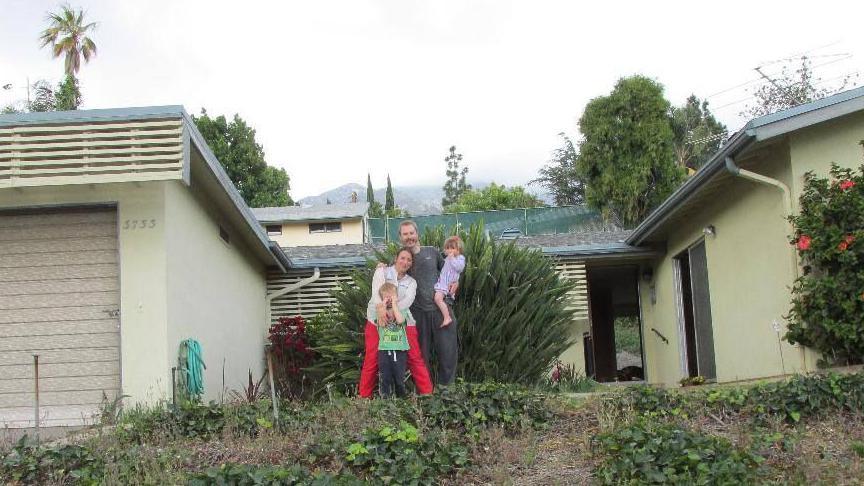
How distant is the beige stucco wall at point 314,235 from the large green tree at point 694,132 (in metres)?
11.6

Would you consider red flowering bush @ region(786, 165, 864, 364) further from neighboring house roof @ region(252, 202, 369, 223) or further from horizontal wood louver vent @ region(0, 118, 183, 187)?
neighboring house roof @ region(252, 202, 369, 223)

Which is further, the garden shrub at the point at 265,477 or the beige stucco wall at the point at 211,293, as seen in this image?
the beige stucco wall at the point at 211,293

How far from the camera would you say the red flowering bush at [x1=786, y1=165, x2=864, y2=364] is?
760cm

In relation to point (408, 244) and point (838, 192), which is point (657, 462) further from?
point (838, 192)

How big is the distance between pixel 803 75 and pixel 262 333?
22.9 meters

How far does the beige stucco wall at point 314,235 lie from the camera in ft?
106

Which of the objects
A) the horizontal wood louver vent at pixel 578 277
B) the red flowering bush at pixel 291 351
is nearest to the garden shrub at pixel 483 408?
the red flowering bush at pixel 291 351

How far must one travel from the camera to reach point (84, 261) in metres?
8.45

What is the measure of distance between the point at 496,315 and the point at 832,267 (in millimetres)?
3180

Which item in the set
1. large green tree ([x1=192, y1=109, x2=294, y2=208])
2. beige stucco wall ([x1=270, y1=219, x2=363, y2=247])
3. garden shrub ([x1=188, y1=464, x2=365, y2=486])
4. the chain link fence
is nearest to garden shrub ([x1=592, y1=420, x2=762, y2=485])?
garden shrub ([x1=188, y1=464, x2=365, y2=486])

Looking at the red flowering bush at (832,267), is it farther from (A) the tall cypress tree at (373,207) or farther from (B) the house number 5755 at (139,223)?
(A) the tall cypress tree at (373,207)

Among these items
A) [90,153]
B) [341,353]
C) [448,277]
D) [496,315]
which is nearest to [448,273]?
[448,277]

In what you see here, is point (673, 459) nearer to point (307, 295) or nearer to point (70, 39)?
point (307, 295)

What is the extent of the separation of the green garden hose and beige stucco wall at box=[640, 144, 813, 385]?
5673 mm
